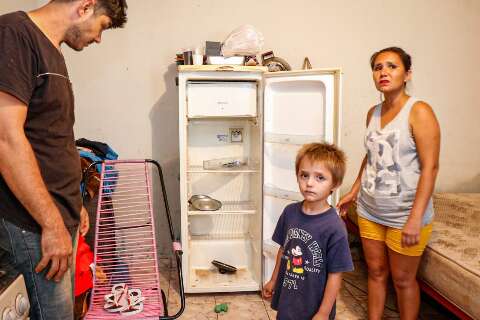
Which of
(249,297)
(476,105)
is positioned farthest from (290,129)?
(476,105)

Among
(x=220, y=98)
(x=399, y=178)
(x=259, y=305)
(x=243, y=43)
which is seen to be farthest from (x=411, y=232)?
(x=243, y=43)

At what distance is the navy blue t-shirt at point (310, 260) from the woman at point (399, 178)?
51 cm

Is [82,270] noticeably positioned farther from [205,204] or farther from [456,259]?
[456,259]

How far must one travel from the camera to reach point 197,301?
2219 mm

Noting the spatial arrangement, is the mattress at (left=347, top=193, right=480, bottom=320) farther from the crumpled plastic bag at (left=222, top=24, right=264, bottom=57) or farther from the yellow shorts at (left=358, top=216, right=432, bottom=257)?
the crumpled plastic bag at (left=222, top=24, right=264, bottom=57)

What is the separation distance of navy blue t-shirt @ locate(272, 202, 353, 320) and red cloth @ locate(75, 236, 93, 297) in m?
0.94

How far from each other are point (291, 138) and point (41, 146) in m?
1.35

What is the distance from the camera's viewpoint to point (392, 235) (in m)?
1.62

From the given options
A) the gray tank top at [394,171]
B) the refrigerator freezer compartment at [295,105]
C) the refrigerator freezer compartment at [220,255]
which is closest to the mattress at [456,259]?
the gray tank top at [394,171]

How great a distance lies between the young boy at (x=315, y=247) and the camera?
1.17m

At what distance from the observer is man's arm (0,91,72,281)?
2.80ft

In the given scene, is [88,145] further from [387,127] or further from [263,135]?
[387,127]

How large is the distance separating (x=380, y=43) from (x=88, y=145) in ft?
6.83

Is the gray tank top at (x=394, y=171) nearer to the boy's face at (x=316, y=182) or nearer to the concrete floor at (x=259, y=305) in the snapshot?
the boy's face at (x=316, y=182)
